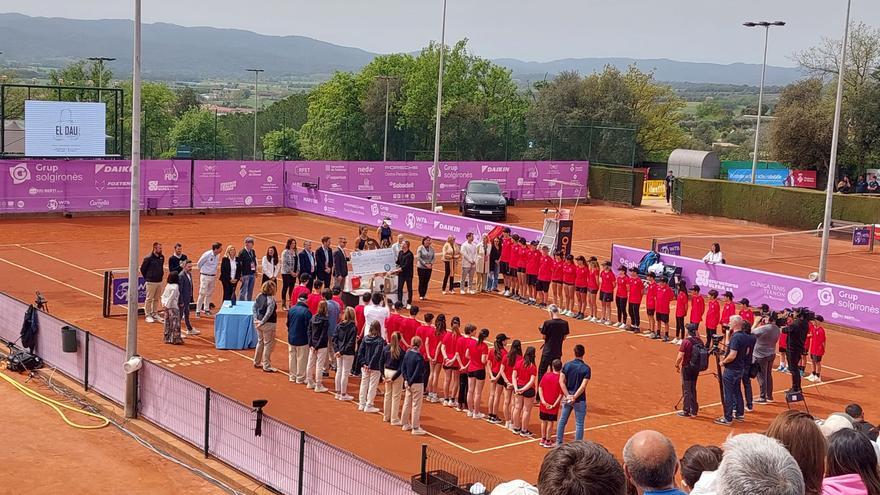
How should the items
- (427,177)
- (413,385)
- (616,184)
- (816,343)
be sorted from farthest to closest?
(616,184) < (427,177) < (816,343) < (413,385)

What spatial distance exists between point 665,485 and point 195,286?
81.6 ft

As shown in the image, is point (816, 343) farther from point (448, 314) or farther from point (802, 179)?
point (802, 179)

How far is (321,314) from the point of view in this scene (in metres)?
19.3

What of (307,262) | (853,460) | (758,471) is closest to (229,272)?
(307,262)

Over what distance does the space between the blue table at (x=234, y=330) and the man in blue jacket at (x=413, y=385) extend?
6.38 metres

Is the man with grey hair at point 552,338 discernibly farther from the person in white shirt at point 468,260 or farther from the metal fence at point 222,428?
the person in white shirt at point 468,260

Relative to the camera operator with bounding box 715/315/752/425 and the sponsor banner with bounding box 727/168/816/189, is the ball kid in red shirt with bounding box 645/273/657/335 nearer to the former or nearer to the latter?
the camera operator with bounding box 715/315/752/425

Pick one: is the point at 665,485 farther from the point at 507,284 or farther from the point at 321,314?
the point at 507,284

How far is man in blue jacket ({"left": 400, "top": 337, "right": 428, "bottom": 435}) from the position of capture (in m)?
17.0

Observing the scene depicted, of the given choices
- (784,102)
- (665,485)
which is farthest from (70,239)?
(784,102)

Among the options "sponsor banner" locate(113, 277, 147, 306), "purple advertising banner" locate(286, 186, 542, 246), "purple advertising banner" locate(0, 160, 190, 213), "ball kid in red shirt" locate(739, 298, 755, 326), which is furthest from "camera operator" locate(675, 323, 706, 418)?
"purple advertising banner" locate(0, 160, 190, 213)

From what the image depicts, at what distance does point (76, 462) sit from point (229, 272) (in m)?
9.98

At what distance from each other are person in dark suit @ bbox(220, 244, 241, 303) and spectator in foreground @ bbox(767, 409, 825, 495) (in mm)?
20932

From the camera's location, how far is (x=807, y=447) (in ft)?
17.2
